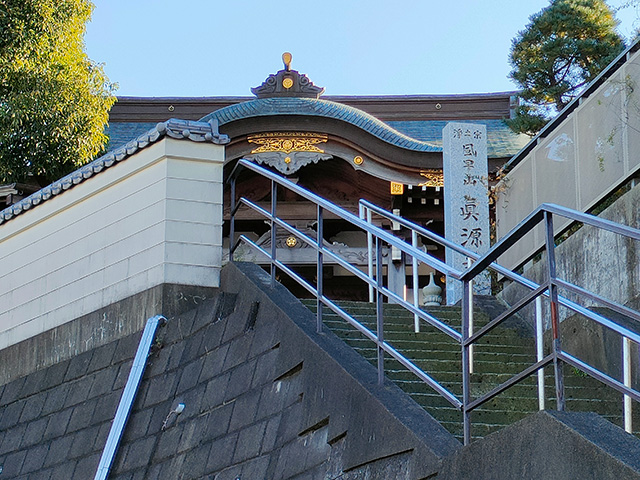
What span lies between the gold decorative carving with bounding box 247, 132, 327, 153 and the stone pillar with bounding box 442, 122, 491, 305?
363cm

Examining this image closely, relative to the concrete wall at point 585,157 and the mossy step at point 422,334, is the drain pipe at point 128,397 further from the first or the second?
the concrete wall at point 585,157

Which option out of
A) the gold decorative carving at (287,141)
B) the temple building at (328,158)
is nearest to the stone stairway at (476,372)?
the temple building at (328,158)

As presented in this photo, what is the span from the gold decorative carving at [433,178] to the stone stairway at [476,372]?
753 cm

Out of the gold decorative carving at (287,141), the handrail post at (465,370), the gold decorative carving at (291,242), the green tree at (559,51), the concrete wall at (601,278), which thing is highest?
the green tree at (559,51)

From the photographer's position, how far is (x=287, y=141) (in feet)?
47.7

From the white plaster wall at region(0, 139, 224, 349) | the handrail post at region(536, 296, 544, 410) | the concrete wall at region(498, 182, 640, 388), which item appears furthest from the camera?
the white plaster wall at region(0, 139, 224, 349)

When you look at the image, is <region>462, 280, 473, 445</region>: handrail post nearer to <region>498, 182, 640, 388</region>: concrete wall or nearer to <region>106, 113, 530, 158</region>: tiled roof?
<region>498, 182, 640, 388</region>: concrete wall

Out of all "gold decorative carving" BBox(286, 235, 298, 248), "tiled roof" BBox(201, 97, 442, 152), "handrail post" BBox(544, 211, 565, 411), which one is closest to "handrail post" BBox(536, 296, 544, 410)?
"handrail post" BBox(544, 211, 565, 411)

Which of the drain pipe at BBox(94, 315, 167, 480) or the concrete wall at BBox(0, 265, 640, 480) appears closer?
the concrete wall at BBox(0, 265, 640, 480)

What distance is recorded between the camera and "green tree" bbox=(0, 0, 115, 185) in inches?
480

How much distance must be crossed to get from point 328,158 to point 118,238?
7.00 meters

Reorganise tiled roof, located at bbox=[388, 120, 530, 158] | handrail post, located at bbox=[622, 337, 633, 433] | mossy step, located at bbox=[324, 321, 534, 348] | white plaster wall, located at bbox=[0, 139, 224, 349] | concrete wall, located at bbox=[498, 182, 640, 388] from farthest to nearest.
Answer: tiled roof, located at bbox=[388, 120, 530, 158]
white plaster wall, located at bbox=[0, 139, 224, 349]
mossy step, located at bbox=[324, 321, 534, 348]
concrete wall, located at bbox=[498, 182, 640, 388]
handrail post, located at bbox=[622, 337, 633, 433]

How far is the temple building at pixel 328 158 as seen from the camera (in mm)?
14367

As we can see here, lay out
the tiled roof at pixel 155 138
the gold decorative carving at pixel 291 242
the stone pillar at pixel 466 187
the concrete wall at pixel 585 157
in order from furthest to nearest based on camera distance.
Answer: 1. the gold decorative carving at pixel 291 242
2. the stone pillar at pixel 466 187
3. the tiled roof at pixel 155 138
4. the concrete wall at pixel 585 157
